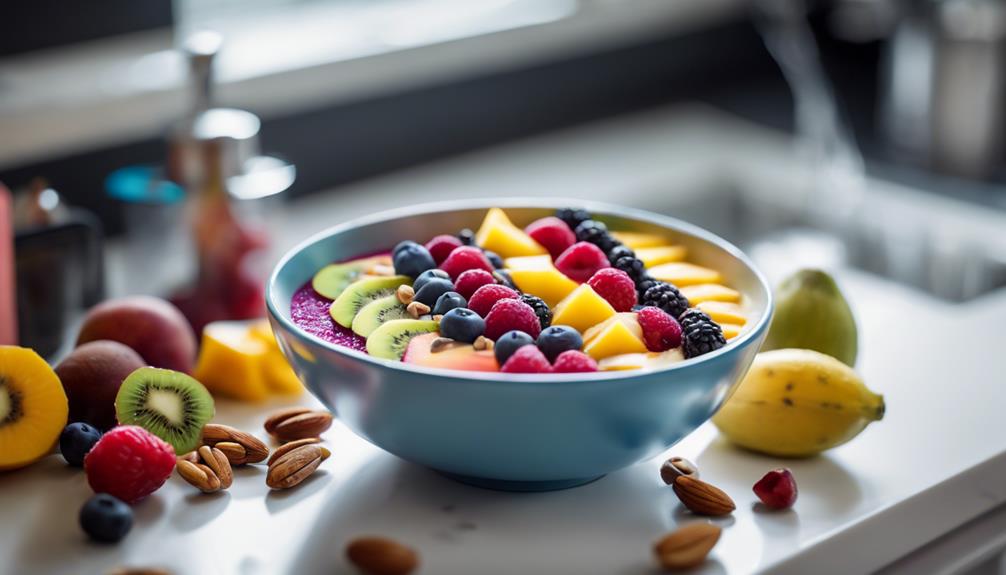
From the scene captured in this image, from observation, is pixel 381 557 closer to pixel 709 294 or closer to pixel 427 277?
pixel 427 277

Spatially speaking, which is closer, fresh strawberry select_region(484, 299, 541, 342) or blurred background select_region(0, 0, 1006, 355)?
fresh strawberry select_region(484, 299, 541, 342)

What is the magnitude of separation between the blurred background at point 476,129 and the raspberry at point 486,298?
45 cm

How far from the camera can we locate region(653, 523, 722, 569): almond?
2.38 feet

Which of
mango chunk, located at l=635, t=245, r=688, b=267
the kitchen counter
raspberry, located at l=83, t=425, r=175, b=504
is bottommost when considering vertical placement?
the kitchen counter

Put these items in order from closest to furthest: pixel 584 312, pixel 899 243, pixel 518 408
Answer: pixel 518 408 < pixel 584 312 < pixel 899 243

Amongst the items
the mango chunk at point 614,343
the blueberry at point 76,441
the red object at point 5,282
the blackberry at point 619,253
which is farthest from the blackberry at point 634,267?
the red object at point 5,282

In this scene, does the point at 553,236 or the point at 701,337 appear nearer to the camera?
the point at 701,337

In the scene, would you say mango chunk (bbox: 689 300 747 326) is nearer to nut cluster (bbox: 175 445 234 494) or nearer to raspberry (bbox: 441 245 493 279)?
raspberry (bbox: 441 245 493 279)

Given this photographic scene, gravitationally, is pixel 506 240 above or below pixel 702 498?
above

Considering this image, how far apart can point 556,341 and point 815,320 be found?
0.99ft

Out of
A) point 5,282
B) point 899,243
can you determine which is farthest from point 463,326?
point 899,243

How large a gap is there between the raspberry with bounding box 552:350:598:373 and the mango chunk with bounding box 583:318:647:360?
1.1 inches

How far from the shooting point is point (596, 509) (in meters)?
0.80

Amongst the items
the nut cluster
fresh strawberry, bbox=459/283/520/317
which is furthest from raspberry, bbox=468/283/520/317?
the nut cluster
